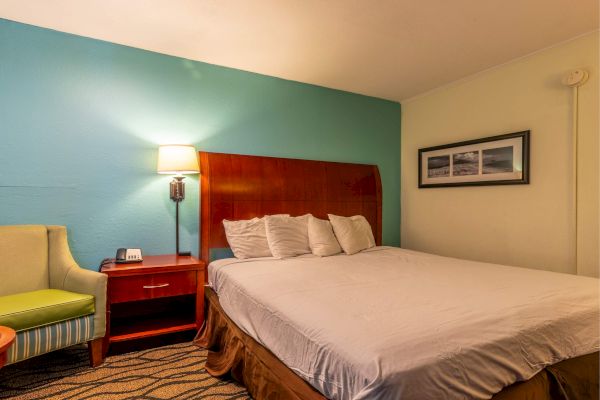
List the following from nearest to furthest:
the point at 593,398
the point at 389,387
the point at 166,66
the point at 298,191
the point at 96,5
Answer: the point at 389,387 → the point at 593,398 → the point at 96,5 → the point at 166,66 → the point at 298,191

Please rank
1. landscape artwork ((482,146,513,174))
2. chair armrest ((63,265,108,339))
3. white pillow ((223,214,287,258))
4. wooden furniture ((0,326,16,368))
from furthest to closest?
landscape artwork ((482,146,513,174)) → white pillow ((223,214,287,258)) → chair armrest ((63,265,108,339)) → wooden furniture ((0,326,16,368))

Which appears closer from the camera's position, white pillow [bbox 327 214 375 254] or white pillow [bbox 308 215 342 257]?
white pillow [bbox 308 215 342 257]

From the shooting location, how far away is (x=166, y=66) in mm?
2848

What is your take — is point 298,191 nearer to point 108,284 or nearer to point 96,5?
point 108,284

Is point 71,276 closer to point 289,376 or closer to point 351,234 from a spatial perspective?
point 289,376

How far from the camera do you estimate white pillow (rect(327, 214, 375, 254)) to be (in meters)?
3.02

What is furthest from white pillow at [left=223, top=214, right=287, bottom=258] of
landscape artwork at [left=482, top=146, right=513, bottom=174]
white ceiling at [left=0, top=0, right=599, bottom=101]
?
landscape artwork at [left=482, top=146, right=513, bottom=174]

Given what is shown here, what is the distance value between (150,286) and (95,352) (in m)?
0.50

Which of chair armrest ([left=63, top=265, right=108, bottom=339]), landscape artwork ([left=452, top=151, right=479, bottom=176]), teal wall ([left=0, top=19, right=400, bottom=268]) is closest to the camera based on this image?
chair armrest ([left=63, top=265, right=108, bottom=339])

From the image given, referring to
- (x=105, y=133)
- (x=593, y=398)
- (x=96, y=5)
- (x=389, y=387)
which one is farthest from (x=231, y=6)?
(x=593, y=398)

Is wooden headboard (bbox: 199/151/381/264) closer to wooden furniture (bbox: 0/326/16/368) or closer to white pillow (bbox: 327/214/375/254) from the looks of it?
white pillow (bbox: 327/214/375/254)

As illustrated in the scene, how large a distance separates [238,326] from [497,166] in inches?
107

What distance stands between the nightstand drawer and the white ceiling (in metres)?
1.81

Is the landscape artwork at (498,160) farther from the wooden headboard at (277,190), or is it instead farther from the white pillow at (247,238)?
the white pillow at (247,238)
